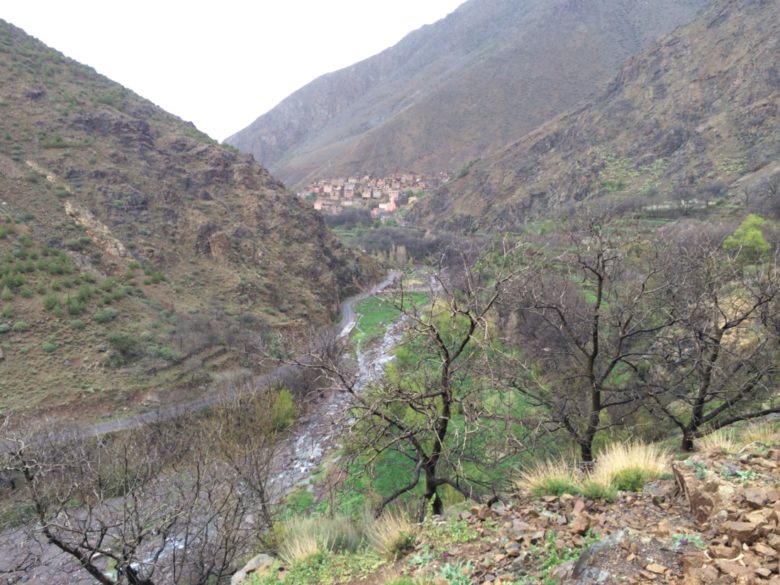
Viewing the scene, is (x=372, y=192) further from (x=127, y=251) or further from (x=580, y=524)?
(x=580, y=524)

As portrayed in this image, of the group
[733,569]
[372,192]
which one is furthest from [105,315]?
[372,192]

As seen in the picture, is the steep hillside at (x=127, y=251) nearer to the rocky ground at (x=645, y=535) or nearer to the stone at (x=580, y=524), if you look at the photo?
the rocky ground at (x=645, y=535)

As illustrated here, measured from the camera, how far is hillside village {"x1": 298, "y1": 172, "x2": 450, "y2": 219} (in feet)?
317

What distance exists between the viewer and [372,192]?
104875 mm

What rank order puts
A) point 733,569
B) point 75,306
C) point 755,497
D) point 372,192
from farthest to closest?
point 372,192
point 75,306
point 755,497
point 733,569

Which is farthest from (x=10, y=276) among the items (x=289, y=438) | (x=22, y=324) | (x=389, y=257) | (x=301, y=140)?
(x=301, y=140)

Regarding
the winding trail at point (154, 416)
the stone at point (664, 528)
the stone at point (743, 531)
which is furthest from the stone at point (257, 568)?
the winding trail at point (154, 416)

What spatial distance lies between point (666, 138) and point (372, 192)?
62.9 meters

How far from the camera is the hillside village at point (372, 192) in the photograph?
317ft

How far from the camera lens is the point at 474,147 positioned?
10288 centimetres

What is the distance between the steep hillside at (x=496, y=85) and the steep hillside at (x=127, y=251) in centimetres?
7069

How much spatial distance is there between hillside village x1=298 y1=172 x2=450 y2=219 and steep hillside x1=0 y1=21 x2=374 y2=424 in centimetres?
4978

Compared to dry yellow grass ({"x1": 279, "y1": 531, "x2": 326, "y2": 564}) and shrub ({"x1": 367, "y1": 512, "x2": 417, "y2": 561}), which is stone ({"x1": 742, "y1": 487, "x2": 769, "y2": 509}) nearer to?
shrub ({"x1": 367, "y1": 512, "x2": 417, "y2": 561})

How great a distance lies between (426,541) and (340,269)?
39597 mm
